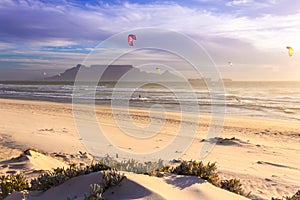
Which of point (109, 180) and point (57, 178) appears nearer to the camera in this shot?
point (109, 180)

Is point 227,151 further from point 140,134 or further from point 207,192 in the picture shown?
point 207,192

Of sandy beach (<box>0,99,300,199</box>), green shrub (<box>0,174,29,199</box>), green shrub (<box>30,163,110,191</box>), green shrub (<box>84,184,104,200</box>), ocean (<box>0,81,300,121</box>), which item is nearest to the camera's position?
green shrub (<box>84,184,104,200</box>)

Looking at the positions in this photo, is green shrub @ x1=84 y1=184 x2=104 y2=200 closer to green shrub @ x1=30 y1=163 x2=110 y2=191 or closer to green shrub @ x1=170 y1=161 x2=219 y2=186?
green shrub @ x1=30 y1=163 x2=110 y2=191

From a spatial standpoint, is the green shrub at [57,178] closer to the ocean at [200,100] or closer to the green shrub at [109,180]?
the green shrub at [109,180]

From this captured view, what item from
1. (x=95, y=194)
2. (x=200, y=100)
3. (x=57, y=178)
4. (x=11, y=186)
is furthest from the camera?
(x=200, y=100)

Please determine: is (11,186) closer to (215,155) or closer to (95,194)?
(95,194)

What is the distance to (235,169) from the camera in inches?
306

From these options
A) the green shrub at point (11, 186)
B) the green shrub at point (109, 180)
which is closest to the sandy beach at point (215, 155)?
the green shrub at point (109, 180)

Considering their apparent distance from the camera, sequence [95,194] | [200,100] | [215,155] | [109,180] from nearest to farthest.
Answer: [95,194] → [109,180] → [215,155] → [200,100]

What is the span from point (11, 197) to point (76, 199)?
113cm

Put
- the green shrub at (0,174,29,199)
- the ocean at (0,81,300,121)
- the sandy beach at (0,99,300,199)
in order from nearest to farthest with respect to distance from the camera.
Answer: the sandy beach at (0,99,300,199), the green shrub at (0,174,29,199), the ocean at (0,81,300,121)

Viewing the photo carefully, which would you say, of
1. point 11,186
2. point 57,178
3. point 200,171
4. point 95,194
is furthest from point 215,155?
point 95,194

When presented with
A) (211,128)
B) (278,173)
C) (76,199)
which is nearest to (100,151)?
(278,173)

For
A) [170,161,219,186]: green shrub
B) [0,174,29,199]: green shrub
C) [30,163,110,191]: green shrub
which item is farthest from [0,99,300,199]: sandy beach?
[0,174,29,199]: green shrub
